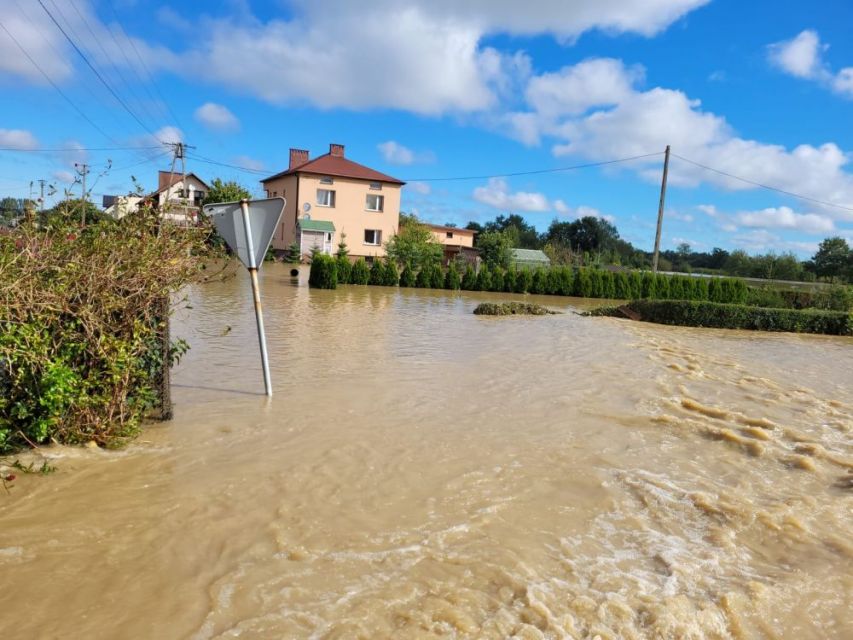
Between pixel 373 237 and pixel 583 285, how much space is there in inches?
727

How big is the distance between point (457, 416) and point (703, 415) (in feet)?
10.4

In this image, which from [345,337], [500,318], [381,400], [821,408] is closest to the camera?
[381,400]

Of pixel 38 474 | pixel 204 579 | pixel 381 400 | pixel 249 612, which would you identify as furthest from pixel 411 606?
pixel 381 400

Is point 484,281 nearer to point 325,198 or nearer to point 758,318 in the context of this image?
point 758,318

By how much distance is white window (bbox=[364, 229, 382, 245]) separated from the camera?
44.7m

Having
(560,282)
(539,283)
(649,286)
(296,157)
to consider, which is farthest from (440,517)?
(296,157)

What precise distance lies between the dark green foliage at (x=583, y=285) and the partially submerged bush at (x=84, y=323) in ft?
92.2

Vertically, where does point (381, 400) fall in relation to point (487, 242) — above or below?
below

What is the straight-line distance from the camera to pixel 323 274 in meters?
25.2

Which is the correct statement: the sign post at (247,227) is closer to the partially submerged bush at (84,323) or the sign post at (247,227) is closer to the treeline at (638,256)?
the partially submerged bush at (84,323)

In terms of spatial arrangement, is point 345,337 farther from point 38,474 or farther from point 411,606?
point 411,606

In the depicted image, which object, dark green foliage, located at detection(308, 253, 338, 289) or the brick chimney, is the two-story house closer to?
the brick chimney

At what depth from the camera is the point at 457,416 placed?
685 cm

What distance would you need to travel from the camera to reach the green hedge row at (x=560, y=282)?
2916 cm
